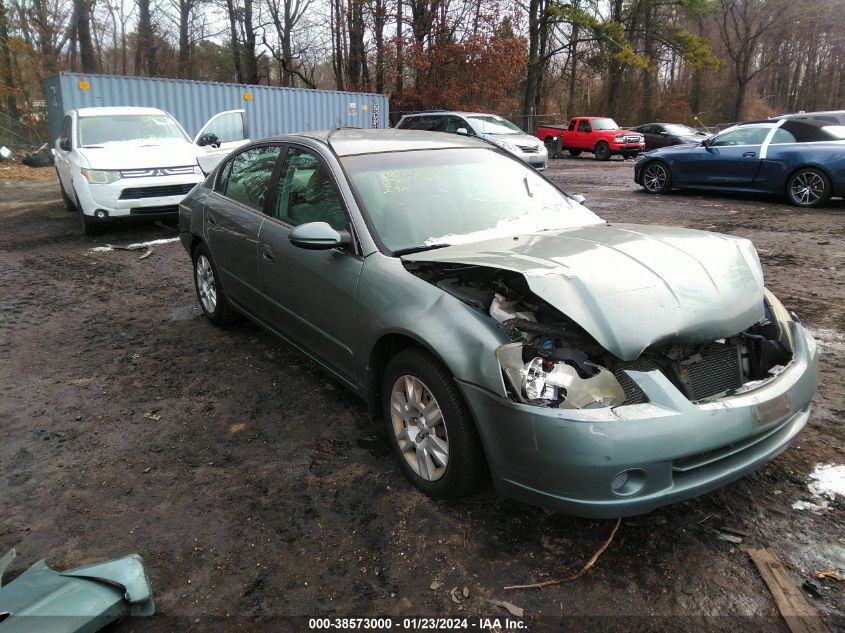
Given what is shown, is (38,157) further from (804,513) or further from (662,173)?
(804,513)

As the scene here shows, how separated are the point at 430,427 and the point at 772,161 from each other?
10534 millimetres

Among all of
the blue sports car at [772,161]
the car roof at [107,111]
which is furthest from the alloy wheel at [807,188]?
the car roof at [107,111]

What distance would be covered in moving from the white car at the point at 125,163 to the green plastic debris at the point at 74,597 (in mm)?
7399

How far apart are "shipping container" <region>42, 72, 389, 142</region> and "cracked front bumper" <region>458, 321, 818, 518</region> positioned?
15.4 m

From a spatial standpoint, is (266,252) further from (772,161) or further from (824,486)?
(772,161)

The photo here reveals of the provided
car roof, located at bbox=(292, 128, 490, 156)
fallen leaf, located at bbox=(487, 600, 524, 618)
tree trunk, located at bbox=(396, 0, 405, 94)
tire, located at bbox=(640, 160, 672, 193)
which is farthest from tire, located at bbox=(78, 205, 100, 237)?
tree trunk, located at bbox=(396, 0, 405, 94)

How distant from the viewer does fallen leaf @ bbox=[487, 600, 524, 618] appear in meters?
2.21

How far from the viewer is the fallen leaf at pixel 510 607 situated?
2209 mm

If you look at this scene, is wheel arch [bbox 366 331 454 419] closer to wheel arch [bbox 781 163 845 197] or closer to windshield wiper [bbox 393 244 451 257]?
windshield wiper [bbox 393 244 451 257]

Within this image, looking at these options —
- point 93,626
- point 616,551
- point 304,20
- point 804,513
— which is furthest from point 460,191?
point 304,20

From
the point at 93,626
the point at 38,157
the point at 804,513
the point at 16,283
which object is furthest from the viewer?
the point at 38,157

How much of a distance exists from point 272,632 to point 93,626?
0.60 metres

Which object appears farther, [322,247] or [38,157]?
[38,157]

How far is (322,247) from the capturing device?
10.4 ft
